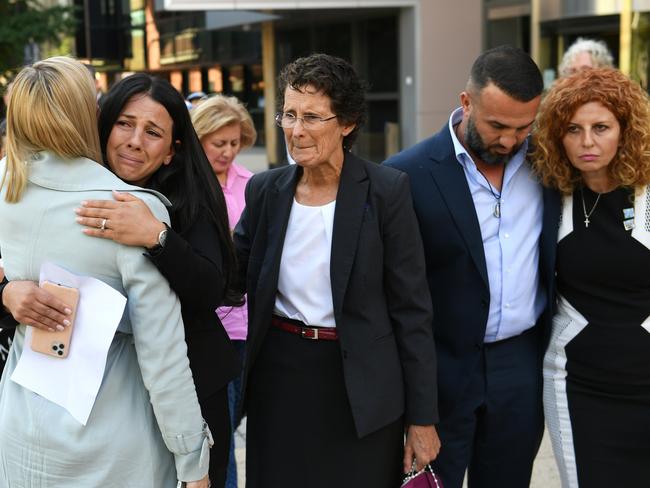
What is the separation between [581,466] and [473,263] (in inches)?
35.8

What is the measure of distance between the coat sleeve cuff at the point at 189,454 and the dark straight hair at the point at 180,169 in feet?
1.98

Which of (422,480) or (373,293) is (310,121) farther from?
(422,480)

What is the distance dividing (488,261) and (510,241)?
4.3 inches

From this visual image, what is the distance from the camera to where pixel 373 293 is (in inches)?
111

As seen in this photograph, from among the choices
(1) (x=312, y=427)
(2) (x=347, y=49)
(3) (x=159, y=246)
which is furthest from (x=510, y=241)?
(2) (x=347, y=49)

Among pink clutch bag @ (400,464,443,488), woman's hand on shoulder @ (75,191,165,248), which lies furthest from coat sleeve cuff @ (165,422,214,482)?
pink clutch bag @ (400,464,443,488)

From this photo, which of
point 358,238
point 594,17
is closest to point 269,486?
point 358,238

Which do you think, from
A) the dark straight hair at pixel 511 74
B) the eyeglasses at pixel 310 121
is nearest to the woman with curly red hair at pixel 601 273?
the dark straight hair at pixel 511 74

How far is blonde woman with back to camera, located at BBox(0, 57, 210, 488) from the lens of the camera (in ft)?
7.36

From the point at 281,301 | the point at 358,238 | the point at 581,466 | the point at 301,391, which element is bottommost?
the point at 581,466

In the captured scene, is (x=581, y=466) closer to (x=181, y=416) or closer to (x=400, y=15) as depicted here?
(x=181, y=416)

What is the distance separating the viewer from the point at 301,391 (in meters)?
2.92

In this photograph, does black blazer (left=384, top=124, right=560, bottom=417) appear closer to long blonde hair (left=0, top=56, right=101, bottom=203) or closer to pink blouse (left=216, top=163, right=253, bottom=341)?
pink blouse (left=216, top=163, right=253, bottom=341)

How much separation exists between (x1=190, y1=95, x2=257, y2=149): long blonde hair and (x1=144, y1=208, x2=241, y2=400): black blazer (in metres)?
1.83
